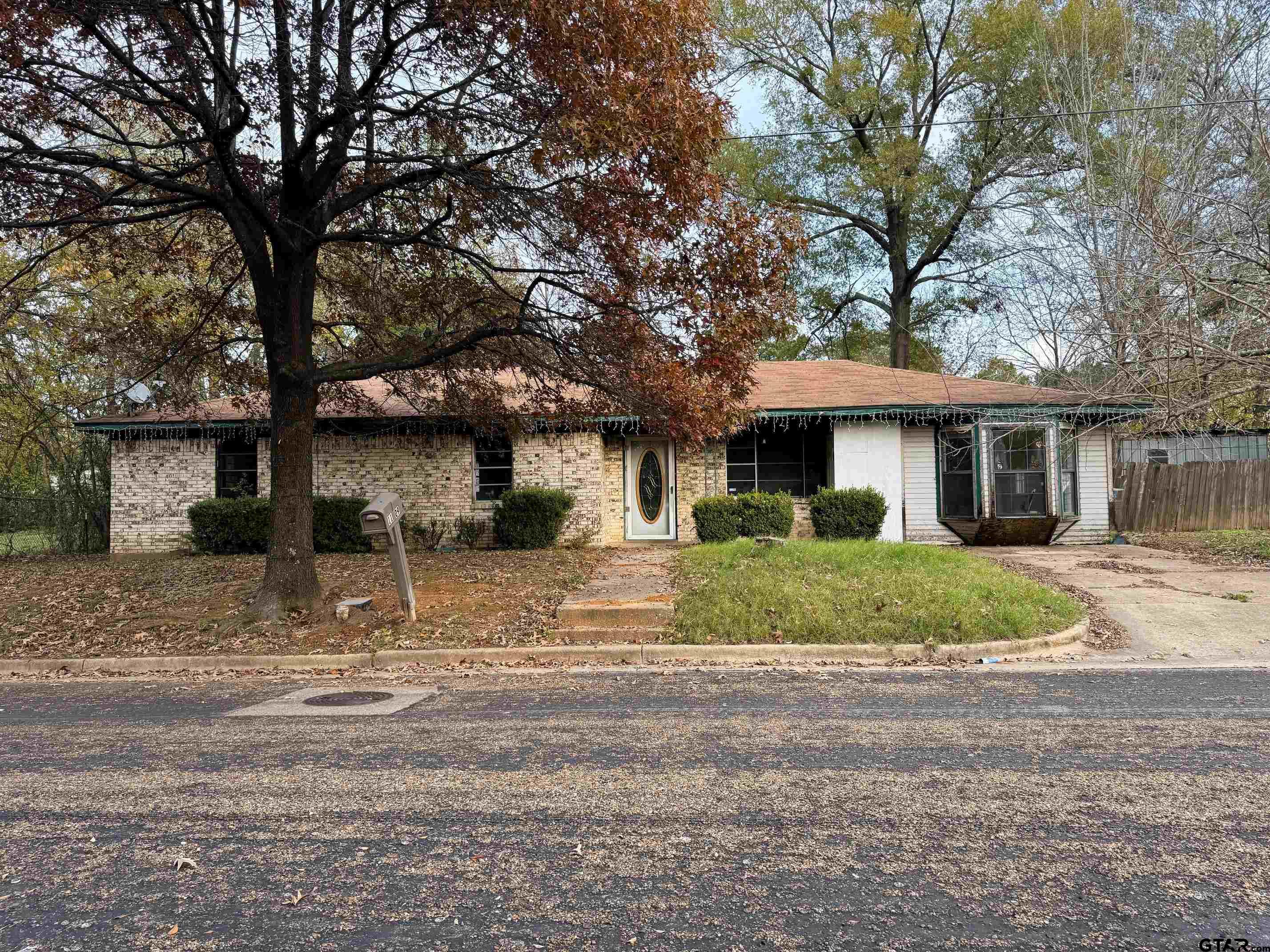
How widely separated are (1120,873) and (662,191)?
6.92 metres

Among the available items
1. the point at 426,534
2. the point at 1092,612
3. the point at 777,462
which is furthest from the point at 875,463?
the point at 426,534

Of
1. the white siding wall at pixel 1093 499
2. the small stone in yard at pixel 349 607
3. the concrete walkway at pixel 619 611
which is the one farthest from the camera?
the white siding wall at pixel 1093 499

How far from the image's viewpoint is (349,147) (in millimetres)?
9477

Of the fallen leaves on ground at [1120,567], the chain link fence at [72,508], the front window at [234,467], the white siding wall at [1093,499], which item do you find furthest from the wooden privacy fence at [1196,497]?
the chain link fence at [72,508]

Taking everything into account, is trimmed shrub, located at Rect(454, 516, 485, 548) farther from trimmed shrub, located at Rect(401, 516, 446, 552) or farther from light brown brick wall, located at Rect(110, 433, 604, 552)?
trimmed shrub, located at Rect(401, 516, 446, 552)

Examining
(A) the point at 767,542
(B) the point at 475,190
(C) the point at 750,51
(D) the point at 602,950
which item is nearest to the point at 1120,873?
(D) the point at 602,950

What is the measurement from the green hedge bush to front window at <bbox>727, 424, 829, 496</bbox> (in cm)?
761

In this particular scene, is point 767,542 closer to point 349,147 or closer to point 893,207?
point 349,147

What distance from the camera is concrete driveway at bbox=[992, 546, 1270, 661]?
7734 millimetres

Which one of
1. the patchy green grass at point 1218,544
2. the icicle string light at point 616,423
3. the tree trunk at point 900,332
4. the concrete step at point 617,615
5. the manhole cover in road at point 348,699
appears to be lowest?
the manhole cover in road at point 348,699

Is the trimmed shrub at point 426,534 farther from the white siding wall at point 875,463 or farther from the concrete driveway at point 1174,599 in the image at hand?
the concrete driveway at point 1174,599

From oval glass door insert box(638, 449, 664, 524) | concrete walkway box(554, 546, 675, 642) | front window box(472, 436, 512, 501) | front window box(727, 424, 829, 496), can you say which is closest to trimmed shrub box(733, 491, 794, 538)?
front window box(727, 424, 829, 496)

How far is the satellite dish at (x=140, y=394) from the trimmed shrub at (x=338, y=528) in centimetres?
332

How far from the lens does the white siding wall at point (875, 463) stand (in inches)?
631
